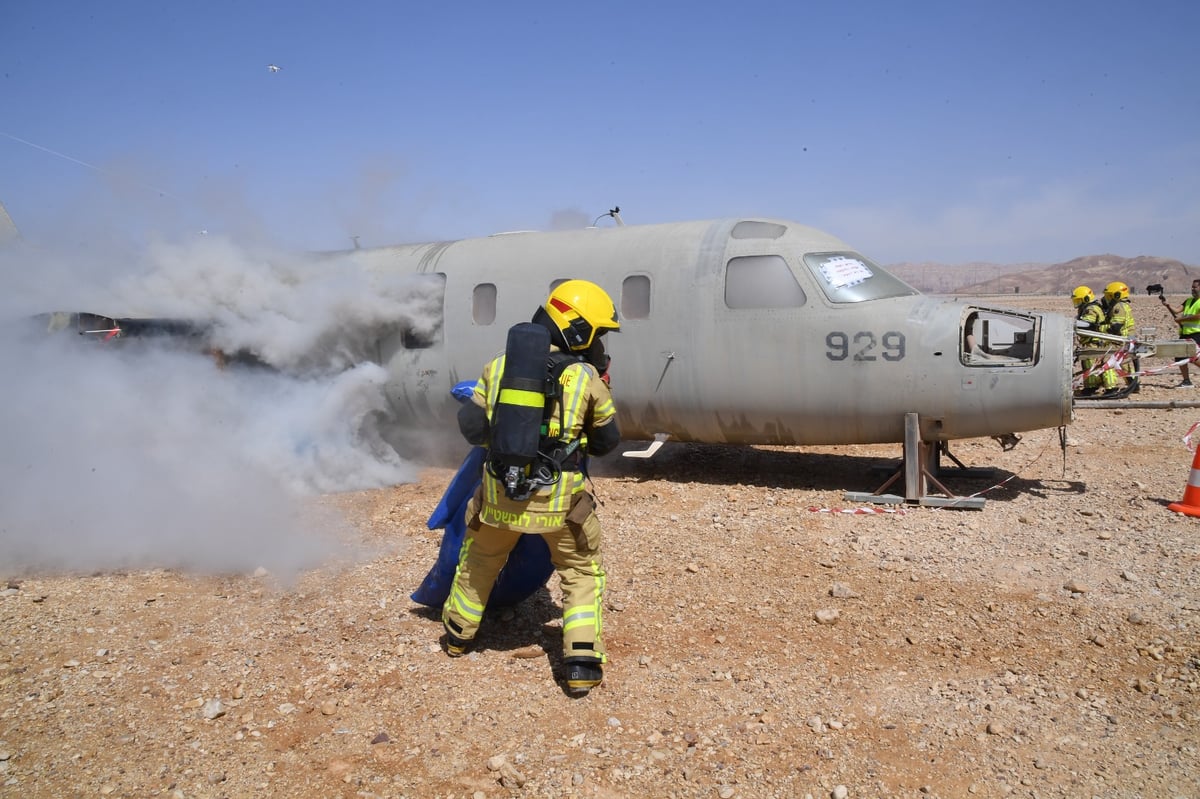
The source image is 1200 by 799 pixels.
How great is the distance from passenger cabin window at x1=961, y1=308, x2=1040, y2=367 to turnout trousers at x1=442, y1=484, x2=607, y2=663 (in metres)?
4.71

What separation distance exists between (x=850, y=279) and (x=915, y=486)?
7.19 ft

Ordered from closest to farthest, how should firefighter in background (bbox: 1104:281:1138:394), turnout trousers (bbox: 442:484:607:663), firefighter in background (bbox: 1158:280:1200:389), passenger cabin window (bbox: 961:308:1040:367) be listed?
1. turnout trousers (bbox: 442:484:607:663)
2. passenger cabin window (bbox: 961:308:1040:367)
3. firefighter in background (bbox: 1104:281:1138:394)
4. firefighter in background (bbox: 1158:280:1200:389)

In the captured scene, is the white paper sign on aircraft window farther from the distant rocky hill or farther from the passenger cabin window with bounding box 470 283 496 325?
the distant rocky hill

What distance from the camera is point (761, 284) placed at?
8477 millimetres

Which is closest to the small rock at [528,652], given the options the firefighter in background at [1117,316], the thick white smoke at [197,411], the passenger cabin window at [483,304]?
the thick white smoke at [197,411]

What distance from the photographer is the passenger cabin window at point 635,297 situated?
8.97 m

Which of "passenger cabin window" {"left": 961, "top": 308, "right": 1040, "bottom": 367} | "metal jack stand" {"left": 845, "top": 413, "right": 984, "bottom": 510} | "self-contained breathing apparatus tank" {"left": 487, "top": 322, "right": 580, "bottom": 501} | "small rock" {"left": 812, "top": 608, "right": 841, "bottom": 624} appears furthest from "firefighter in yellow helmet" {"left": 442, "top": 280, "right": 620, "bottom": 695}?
"passenger cabin window" {"left": 961, "top": 308, "right": 1040, "bottom": 367}

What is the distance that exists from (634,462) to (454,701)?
6.26 m

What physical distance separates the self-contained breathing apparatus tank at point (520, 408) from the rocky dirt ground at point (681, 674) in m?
1.32

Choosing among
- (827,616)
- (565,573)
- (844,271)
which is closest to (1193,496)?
(844,271)

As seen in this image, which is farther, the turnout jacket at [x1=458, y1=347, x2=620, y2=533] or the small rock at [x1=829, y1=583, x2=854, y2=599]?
the small rock at [x1=829, y1=583, x2=854, y2=599]

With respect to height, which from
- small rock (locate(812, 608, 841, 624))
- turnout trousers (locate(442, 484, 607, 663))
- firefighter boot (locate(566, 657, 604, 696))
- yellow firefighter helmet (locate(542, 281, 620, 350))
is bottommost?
Answer: small rock (locate(812, 608, 841, 624))

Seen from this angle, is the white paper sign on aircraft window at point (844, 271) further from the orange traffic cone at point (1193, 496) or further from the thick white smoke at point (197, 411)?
the thick white smoke at point (197, 411)

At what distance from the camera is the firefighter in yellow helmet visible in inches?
177
